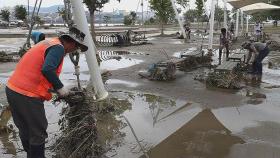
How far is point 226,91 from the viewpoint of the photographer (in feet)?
35.4

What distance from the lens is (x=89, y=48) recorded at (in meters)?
7.47

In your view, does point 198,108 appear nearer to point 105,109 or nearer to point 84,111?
point 105,109

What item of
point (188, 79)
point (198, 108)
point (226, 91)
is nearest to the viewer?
point (198, 108)

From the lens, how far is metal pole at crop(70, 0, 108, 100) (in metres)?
7.21

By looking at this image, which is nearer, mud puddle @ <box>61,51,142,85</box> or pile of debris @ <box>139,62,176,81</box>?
pile of debris @ <box>139,62,176,81</box>

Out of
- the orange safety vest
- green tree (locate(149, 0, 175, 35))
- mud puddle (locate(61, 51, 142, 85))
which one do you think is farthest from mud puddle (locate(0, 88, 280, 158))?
green tree (locate(149, 0, 175, 35))

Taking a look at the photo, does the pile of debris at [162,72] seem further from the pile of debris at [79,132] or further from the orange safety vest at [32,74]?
the orange safety vest at [32,74]

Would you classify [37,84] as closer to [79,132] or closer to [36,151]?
[36,151]

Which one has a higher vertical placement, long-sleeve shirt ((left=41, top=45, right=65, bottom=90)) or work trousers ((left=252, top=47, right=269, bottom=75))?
long-sleeve shirt ((left=41, top=45, right=65, bottom=90))

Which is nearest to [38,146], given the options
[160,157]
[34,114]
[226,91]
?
[34,114]

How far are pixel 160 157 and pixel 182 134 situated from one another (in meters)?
1.22

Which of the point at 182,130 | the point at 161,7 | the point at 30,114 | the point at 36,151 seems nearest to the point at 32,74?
the point at 30,114

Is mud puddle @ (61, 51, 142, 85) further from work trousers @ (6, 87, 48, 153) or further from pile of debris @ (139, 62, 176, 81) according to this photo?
work trousers @ (6, 87, 48, 153)

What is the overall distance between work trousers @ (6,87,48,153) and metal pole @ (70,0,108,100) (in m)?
2.99
